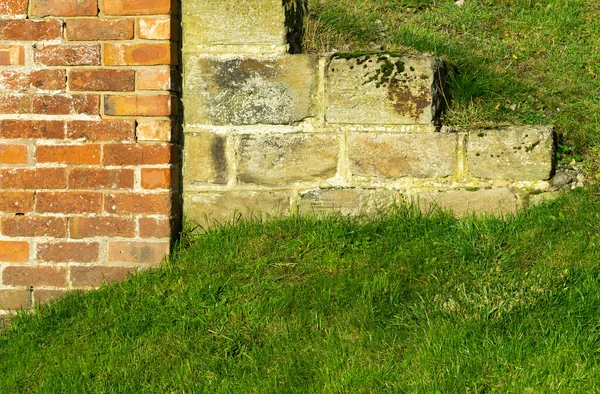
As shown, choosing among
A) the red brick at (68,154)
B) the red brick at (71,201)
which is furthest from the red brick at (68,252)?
Answer: the red brick at (68,154)

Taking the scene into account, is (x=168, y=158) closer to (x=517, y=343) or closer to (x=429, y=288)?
(x=429, y=288)

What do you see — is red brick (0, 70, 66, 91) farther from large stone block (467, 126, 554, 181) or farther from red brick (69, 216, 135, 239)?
large stone block (467, 126, 554, 181)

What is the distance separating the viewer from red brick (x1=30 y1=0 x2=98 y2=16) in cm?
350

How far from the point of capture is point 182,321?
3027 millimetres

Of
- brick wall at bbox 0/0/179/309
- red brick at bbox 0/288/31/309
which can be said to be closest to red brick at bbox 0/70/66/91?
brick wall at bbox 0/0/179/309

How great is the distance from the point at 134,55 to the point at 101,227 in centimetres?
89

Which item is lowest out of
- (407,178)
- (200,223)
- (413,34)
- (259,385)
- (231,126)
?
(259,385)

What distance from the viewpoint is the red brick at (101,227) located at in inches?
138

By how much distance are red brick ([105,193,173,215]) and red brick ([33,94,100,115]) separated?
1.48 feet

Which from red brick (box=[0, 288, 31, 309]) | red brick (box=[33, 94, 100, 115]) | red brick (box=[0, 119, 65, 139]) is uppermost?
red brick (box=[33, 94, 100, 115])

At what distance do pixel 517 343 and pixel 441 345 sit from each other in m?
0.27

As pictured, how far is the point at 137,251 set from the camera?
352cm

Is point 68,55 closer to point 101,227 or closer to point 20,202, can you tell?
point 20,202

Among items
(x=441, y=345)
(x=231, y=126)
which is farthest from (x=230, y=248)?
(x=441, y=345)
